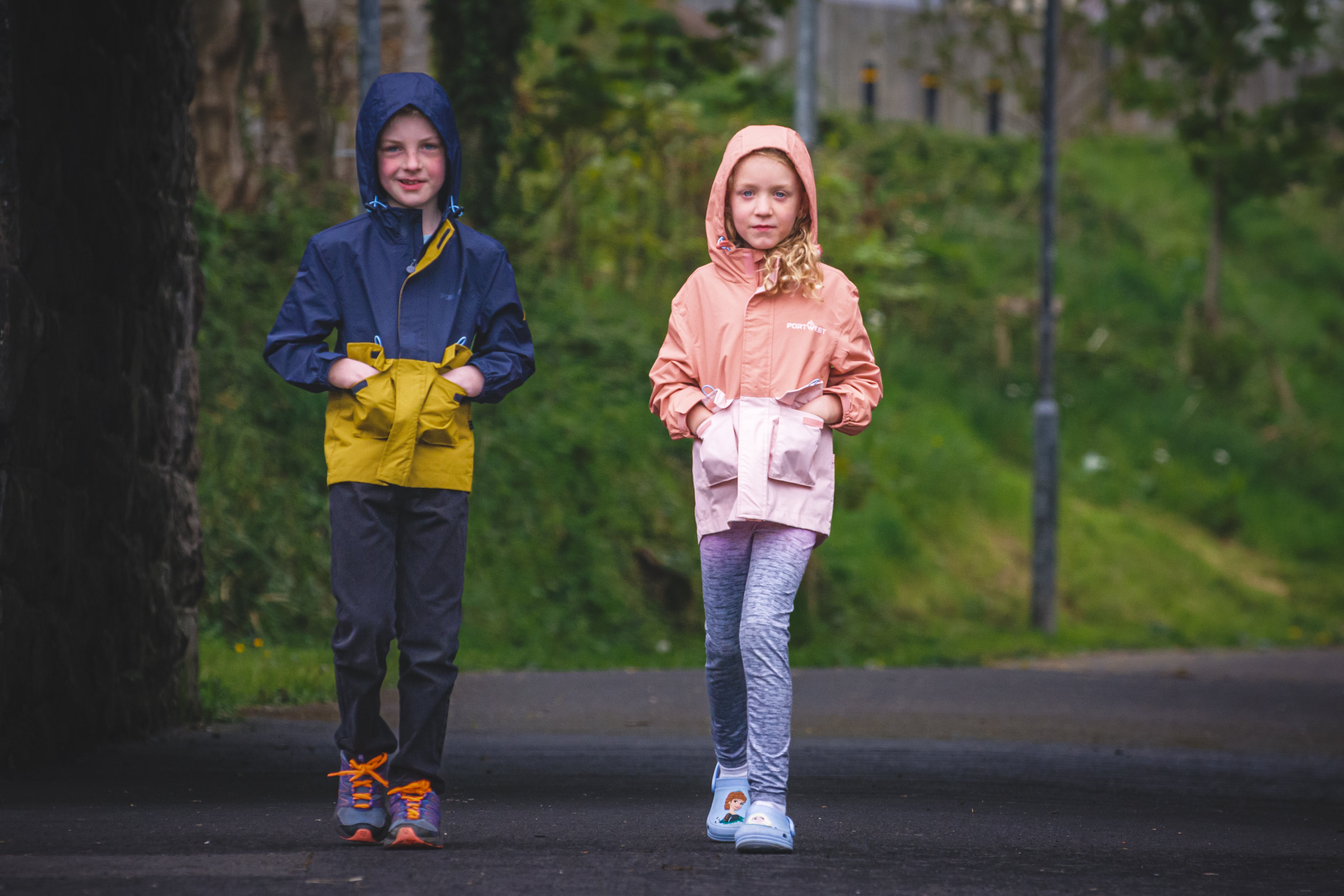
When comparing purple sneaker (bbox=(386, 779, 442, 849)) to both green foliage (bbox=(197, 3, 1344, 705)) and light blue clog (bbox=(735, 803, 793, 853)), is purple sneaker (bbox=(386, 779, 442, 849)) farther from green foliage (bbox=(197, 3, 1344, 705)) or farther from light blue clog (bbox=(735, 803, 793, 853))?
green foliage (bbox=(197, 3, 1344, 705))

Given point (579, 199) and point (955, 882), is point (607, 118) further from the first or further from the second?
point (955, 882)

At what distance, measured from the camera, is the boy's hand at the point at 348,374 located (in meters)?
4.12

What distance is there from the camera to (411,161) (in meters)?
4.27

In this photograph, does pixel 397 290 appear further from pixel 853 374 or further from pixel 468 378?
pixel 853 374

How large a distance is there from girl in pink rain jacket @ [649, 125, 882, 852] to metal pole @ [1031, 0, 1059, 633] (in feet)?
35.9

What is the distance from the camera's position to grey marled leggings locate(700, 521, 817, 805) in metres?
4.21

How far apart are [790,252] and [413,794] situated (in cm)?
175

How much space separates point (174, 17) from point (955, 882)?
4.88 m

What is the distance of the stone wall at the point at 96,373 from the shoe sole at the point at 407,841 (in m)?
1.81

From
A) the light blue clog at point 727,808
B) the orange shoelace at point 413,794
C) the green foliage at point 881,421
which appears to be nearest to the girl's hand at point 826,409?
the light blue clog at point 727,808

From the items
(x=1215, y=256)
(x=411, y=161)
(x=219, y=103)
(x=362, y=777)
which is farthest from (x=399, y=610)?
(x=1215, y=256)

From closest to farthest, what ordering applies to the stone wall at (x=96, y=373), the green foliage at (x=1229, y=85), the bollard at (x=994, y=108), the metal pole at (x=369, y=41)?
the stone wall at (x=96, y=373) → the metal pole at (x=369, y=41) → the green foliage at (x=1229, y=85) → the bollard at (x=994, y=108)

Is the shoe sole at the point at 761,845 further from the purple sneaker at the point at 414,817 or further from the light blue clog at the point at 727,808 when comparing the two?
the purple sneaker at the point at 414,817

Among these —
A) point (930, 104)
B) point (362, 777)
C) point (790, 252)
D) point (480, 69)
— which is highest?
point (930, 104)
